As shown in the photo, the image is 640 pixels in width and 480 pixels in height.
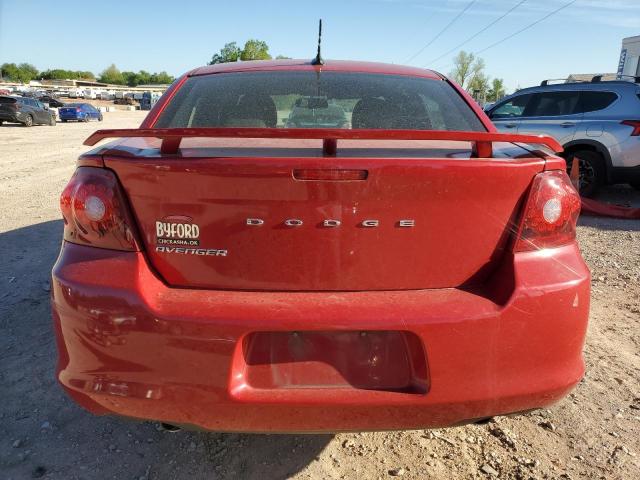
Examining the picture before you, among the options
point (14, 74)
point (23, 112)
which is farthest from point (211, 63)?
point (14, 74)

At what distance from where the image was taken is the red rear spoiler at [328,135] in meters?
1.58

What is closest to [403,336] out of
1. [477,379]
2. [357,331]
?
[357,331]

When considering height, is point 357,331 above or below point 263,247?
below

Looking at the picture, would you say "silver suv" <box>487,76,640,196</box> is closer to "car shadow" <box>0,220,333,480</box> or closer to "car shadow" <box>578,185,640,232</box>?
"car shadow" <box>578,185,640,232</box>

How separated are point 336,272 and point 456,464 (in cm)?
116

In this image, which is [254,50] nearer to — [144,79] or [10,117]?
[10,117]

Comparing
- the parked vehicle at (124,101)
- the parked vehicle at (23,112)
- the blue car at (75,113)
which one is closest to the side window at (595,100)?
the parked vehicle at (23,112)

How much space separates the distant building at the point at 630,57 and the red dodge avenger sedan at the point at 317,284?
34526 millimetres

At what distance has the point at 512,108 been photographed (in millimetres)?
8586

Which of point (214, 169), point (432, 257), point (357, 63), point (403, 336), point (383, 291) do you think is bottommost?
point (403, 336)

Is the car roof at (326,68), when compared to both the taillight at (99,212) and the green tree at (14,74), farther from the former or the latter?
the green tree at (14,74)

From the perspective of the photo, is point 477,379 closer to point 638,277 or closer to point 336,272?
point 336,272

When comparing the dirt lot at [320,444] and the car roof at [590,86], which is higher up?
the car roof at [590,86]

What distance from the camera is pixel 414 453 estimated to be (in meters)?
2.22
